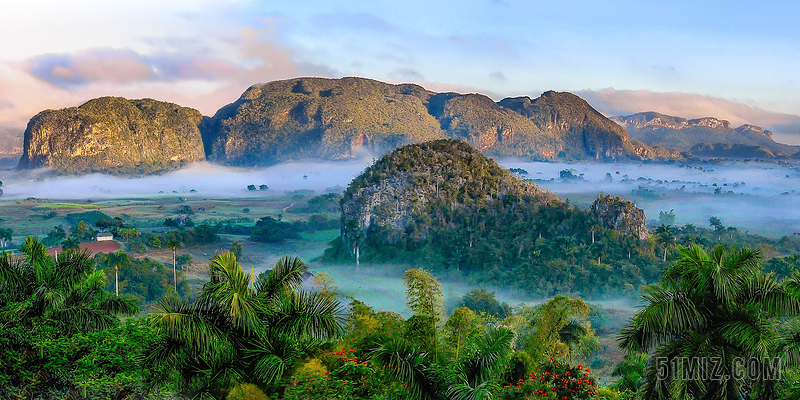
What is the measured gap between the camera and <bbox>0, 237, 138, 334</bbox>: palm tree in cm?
1078

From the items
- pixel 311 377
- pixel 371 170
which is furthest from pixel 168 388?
pixel 371 170

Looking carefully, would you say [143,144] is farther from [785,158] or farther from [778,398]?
[785,158]

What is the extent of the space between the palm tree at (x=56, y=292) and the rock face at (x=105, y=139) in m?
176

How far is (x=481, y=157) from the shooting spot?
208ft

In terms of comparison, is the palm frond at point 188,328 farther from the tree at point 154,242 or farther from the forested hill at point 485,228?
the tree at point 154,242

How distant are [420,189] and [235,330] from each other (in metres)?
49.2

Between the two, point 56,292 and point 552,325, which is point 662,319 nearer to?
point 552,325

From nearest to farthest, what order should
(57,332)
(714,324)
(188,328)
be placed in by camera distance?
(714,324)
(188,328)
(57,332)

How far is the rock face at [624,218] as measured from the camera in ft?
165

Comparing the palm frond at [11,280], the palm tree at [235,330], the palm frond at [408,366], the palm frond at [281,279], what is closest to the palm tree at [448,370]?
the palm frond at [408,366]

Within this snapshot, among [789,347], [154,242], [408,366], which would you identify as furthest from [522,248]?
[789,347]

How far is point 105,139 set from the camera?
170m

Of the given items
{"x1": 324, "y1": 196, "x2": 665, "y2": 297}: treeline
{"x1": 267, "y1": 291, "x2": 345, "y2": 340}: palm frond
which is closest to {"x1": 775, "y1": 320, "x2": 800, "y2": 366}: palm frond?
{"x1": 267, "y1": 291, "x2": 345, "y2": 340}: palm frond

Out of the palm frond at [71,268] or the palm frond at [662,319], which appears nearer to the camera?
the palm frond at [662,319]
